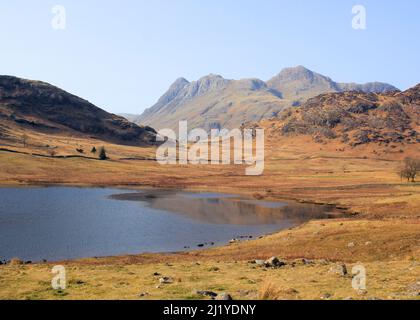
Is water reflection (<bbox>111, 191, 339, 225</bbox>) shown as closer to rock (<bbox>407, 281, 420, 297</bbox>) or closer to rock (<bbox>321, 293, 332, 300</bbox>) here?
rock (<bbox>407, 281, 420, 297</bbox>)

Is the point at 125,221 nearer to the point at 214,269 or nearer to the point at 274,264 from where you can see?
the point at 214,269

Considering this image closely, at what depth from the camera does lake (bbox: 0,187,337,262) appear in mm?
53256

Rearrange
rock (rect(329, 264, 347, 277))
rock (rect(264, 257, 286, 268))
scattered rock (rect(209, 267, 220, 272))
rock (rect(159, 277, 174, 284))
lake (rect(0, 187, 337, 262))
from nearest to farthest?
rock (rect(159, 277, 174, 284)), rock (rect(329, 264, 347, 277)), scattered rock (rect(209, 267, 220, 272)), rock (rect(264, 257, 286, 268)), lake (rect(0, 187, 337, 262))

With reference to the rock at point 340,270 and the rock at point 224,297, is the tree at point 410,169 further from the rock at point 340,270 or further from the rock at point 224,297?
the rock at point 224,297

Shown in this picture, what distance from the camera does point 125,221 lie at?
73.2m

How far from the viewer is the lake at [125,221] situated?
175 feet

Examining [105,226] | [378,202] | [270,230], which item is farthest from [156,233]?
[378,202]
